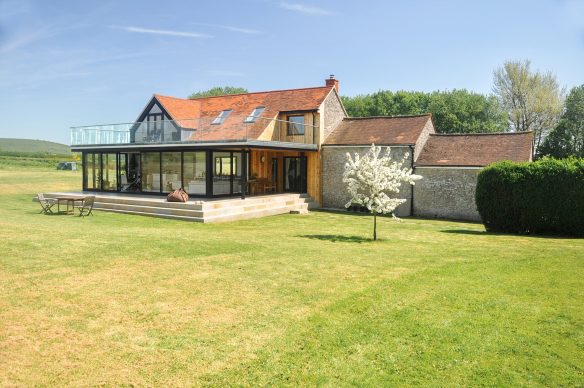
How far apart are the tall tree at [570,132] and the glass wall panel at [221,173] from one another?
39253mm

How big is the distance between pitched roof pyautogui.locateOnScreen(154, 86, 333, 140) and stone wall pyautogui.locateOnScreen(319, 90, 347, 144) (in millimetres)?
615

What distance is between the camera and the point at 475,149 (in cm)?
2677

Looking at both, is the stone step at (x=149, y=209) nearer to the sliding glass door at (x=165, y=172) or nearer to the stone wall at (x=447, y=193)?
the sliding glass door at (x=165, y=172)

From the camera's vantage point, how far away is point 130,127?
1080 inches

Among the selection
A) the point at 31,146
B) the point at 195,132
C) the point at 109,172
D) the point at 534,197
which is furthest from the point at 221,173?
the point at 31,146

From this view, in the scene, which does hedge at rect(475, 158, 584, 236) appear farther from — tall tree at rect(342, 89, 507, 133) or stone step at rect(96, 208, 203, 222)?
tall tree at rect(342, 89, 507, 133)

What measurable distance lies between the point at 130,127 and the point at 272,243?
16.1m

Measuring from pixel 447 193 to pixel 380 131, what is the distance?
6113 millimetres

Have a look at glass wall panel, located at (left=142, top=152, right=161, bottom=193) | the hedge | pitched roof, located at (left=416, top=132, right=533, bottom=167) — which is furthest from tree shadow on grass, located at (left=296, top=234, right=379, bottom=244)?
glass wall panel, located at (left=142, top=152, right=161, bottom=193)

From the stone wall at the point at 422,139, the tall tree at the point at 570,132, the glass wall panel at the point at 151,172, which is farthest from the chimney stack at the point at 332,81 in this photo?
the tall tree at the point at 570,132

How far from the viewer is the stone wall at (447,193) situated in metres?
25.6

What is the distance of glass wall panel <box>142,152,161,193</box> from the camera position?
92.1ft

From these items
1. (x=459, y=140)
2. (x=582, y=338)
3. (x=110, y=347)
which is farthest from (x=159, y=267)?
(x=459, y=140)

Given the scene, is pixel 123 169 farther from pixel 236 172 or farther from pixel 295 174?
pixel 295 174
